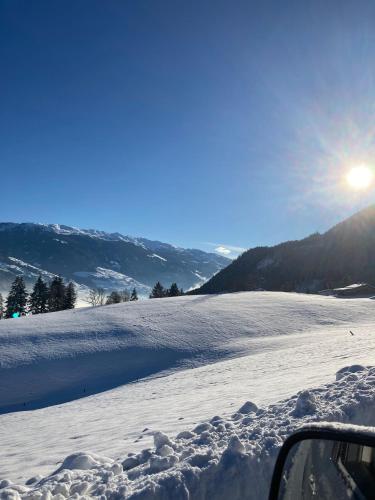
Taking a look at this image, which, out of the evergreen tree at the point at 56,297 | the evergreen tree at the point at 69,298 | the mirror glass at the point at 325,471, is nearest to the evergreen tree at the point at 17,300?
the evergreen tree at the point at 56,297

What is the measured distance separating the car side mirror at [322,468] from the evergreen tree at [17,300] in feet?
231

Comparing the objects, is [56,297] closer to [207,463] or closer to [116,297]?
[116,297]

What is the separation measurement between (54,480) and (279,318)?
33.9m

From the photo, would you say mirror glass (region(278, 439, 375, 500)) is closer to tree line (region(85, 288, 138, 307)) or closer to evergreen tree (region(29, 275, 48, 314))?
tree line (region(85, 288, 138, 307))

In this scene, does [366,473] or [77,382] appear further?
[77,382]

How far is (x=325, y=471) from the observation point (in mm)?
2654

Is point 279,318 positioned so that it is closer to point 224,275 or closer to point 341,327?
point 341,327

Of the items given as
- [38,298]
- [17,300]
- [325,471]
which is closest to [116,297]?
→ [38,298]

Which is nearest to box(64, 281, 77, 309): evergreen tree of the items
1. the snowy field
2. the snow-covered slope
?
the snow-covered slope

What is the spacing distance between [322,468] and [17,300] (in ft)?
233

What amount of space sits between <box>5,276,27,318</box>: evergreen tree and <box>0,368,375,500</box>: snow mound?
67.0m

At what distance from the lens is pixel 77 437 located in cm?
898

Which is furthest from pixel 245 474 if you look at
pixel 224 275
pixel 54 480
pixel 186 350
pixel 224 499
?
pixel 224 275

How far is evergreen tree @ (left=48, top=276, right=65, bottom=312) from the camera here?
6469 centimetres
